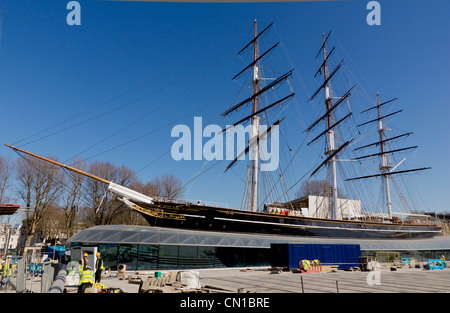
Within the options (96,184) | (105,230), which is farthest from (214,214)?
(96,184)

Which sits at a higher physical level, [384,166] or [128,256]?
[384,166]

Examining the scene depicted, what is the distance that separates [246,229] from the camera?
27.7 metres

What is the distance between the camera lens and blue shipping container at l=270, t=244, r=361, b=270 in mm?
22672

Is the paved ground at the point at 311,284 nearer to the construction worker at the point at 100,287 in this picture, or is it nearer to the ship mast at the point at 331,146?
the construction worker at the point at 100,287

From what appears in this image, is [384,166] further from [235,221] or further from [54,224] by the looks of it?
[54,224]

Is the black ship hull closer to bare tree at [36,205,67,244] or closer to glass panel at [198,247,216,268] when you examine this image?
glass panel at [198,247,216,268]

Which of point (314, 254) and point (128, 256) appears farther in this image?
point (314, 254)

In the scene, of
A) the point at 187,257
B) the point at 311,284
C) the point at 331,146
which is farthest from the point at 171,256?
the point at 331,146

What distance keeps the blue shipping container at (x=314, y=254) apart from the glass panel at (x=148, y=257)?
9917 mm

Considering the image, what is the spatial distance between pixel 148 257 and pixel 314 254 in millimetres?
13876

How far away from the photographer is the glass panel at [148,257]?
20.9m

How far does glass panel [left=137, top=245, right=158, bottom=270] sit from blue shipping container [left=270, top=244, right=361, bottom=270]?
9917mm

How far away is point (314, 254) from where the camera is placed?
77.4ft
